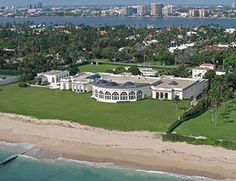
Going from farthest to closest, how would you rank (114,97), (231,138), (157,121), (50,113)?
(114,97), (50,113), (157,121), (231,138)

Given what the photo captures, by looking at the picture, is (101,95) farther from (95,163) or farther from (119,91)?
(95,163)

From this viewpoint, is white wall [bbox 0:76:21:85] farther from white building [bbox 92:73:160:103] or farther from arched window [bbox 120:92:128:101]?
arched window [bbox 120:92:128:101]

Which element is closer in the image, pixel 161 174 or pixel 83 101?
pixel 161 174

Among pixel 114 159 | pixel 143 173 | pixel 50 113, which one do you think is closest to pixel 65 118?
pixel 50 113

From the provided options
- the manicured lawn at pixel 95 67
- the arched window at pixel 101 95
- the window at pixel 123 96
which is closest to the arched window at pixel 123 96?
the window at pixel 123 96

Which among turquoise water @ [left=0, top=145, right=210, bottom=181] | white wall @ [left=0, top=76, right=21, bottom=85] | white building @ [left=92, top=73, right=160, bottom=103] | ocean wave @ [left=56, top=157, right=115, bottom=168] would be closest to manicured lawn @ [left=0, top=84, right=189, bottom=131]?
white building @ [left=92, top=73, right=160, bottom=103]

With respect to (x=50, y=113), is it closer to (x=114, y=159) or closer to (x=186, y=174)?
(x=114, y=159)

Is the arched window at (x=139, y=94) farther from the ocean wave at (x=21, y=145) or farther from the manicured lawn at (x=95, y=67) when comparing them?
the manicured lawn at (x=95, y=67)

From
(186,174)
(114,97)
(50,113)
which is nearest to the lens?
(186,174)
